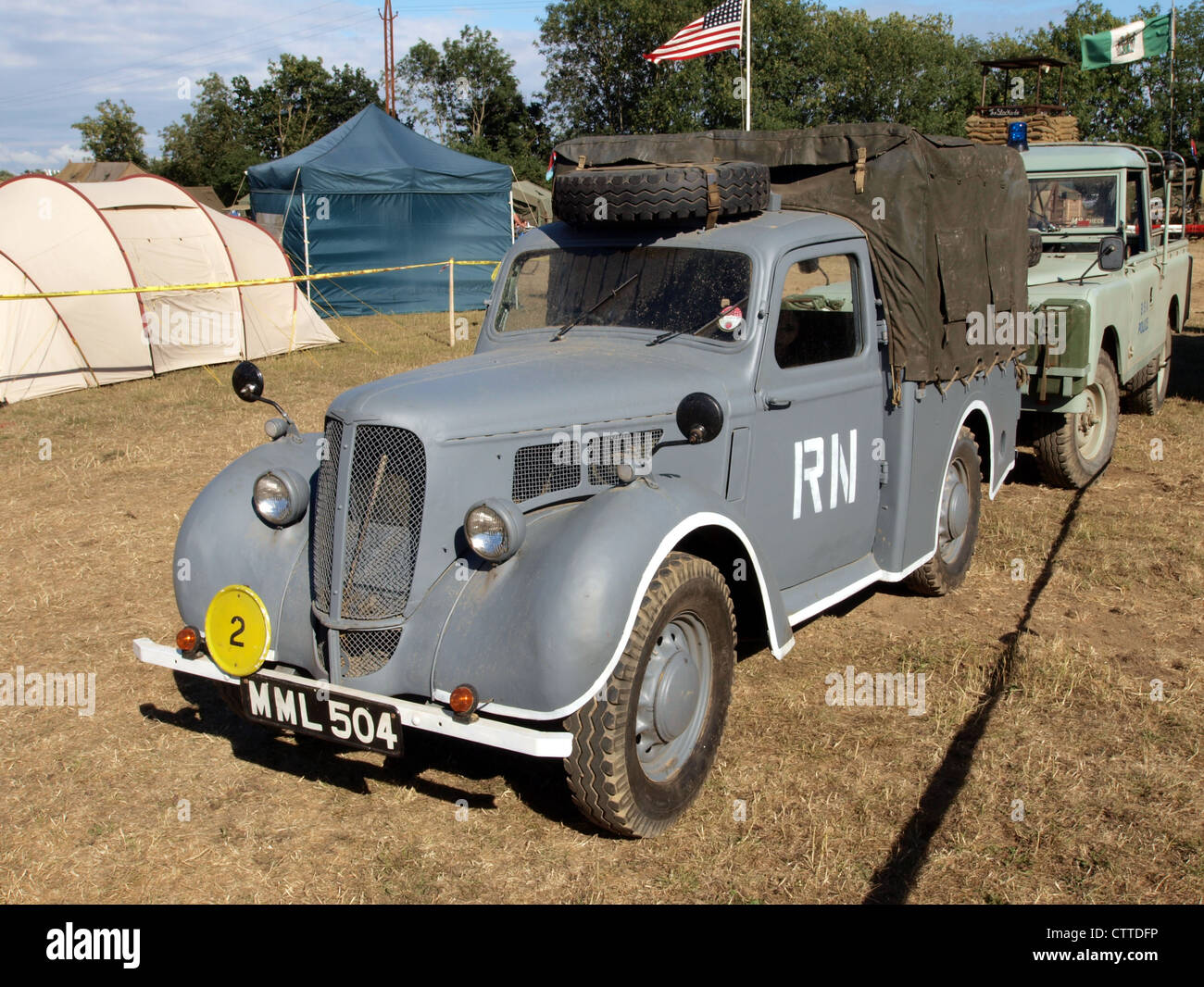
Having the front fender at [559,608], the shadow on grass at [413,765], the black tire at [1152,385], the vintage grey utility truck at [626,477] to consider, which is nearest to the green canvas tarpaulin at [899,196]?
the vintage grey utility truck at [626,477]

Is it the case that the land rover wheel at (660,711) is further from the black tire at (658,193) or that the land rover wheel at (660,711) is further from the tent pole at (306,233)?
the tent pole at (306,233)

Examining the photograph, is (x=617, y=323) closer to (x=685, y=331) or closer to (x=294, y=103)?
(x=685, y=331)

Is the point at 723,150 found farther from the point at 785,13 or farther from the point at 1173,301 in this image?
the point at 785,13

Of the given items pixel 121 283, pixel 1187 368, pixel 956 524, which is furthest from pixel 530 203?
pixel 956 524

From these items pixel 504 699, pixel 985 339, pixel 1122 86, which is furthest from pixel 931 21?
pixel 504 699

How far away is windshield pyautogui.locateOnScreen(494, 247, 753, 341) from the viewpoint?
4270 millimetres

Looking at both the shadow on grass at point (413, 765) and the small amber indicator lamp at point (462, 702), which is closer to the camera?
the small amber indicator lamp at point (462, 702)

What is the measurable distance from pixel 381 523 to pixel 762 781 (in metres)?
1.73

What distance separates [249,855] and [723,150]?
3674mm

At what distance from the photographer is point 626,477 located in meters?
3.51

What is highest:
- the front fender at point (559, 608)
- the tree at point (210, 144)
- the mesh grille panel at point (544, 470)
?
the tree at point (210, 144)

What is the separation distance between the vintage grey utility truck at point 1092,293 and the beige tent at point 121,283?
9.90 metres

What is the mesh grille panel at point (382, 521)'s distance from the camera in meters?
3.40

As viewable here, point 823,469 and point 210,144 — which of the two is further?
point 210,144
